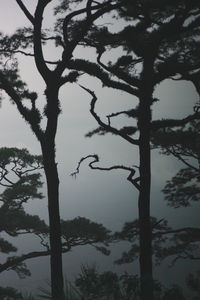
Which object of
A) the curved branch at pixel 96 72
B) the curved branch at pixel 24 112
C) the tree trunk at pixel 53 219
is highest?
the curved branch at pixel 96 72

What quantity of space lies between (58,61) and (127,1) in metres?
2.03

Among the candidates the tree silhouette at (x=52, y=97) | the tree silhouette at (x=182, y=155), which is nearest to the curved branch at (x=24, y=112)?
the tree silhouette at (x=52, y=97)

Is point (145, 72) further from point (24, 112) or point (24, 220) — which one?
point (24, 220)

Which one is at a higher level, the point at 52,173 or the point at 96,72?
the point at 96,72

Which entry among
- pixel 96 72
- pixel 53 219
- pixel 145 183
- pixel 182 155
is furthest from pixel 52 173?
pixel 182 155

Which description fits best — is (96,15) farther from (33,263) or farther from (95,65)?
(33,263)

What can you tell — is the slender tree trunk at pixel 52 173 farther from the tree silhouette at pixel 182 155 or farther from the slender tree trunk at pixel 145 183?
the tree silhouette at pixel 182 155

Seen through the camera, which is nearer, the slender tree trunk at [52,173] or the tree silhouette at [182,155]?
the slender tree trunk at [52,173]

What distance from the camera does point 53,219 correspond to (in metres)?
6.16

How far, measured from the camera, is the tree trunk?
5.95m

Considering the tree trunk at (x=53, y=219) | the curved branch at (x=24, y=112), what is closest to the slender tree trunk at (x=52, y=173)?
the tree trunk at (x=53, y=219)

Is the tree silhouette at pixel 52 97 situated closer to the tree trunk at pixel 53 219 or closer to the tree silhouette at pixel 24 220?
the tree trunk at pixel 53 219

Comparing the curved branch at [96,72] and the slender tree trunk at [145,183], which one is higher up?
the curved branch at [96,72]

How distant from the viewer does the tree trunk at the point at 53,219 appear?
595cm
